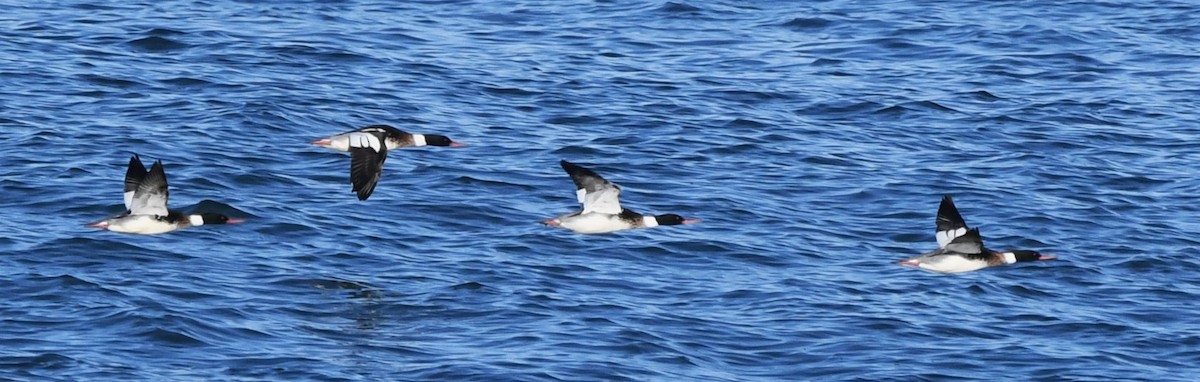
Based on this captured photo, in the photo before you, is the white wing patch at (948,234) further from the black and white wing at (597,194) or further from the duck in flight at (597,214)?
the black and white wing at (597,194)

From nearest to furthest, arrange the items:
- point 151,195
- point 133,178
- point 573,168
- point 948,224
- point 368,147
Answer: point 573,168 → point 133,178 → point 151,195 → point 948,224 → point 368,147

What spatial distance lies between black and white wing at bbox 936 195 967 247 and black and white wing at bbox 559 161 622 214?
2.75 meters

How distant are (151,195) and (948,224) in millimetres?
6691

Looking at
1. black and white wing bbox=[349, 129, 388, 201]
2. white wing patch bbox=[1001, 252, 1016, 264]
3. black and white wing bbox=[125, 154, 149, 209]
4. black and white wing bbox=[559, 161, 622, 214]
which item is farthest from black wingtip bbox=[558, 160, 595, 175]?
white wing patch bbox=[1001, 252, 1016, 264]

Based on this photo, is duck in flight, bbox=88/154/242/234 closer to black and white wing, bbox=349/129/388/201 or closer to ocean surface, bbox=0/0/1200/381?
ocean surface, bbox=0/0/1200/381

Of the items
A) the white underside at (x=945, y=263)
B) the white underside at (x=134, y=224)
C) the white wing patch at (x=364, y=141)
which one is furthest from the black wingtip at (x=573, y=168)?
the white underside at (x=134, y=224)

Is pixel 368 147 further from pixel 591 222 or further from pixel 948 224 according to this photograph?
pixel 948 224

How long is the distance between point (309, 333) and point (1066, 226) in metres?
8.12

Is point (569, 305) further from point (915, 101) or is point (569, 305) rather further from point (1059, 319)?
point (915, 101)

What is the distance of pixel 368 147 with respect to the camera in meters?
17.1

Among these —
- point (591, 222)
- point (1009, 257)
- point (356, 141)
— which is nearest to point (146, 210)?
point (356, 141)

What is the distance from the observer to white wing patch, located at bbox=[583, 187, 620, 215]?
55.5 ft

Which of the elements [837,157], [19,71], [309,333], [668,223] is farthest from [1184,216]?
[19,71]

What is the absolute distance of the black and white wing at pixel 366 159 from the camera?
1653cm
